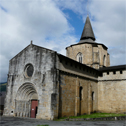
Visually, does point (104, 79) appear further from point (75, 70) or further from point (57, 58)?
point (57, 58)

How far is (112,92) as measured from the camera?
83.7 feet

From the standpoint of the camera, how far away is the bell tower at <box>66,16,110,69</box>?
3063 cm

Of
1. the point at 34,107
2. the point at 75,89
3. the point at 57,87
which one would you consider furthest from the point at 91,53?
the point at 34,107

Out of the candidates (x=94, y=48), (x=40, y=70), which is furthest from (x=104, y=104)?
(x=40, y=70)

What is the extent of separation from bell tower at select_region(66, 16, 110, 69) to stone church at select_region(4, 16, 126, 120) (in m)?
4.09

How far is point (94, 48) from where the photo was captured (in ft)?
102

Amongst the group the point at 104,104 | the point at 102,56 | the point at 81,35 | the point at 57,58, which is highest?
the point at 81,35

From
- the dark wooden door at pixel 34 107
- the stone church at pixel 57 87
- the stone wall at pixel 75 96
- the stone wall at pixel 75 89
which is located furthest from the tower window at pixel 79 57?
the dark wooden door at pixel 34 107

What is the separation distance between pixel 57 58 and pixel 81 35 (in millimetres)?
17972

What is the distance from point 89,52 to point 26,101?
1622cm

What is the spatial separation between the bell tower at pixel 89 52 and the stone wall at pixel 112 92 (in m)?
4.30

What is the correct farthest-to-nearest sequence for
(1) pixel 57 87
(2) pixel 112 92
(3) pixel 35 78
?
(2) pixel 112 92, (3) pixel 35 78, (1) pixel 57 87

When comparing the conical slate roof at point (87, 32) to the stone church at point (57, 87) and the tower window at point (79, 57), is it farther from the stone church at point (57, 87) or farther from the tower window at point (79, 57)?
the stone church at point (57, 87)

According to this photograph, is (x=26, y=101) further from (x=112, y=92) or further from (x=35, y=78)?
(x=112, y=92)
